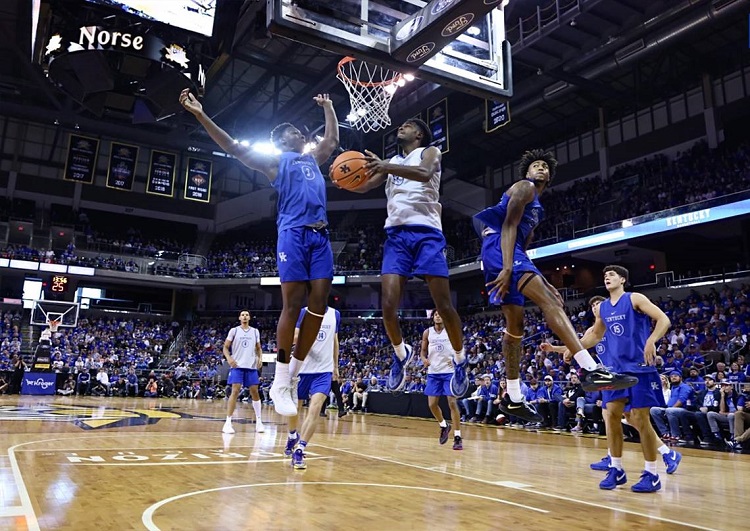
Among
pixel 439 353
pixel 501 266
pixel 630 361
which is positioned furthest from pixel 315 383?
pixel 439 353

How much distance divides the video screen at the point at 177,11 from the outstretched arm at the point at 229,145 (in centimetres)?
796

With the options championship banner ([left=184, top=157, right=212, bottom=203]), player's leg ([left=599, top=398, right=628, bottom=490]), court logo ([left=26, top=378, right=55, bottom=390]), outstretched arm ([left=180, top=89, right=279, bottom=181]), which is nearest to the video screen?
outstretched arm ([left=180, top=89, right=279, bottom=181])

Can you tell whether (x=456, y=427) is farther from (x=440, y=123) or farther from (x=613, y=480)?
(x=440, y=123)

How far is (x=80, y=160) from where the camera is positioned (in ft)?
83.2

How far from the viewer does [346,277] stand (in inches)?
1193

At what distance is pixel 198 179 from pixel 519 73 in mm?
14381

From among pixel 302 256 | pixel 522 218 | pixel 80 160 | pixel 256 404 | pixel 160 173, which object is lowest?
pixel 256 404

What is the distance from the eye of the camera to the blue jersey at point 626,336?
16.7 feet

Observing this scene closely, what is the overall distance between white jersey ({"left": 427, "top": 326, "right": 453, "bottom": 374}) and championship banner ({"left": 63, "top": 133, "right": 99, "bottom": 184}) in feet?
71.6

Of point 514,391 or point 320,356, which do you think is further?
point 320,356

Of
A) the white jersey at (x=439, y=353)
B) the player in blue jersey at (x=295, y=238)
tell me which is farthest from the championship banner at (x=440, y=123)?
the player in blue jersey at (x=295, y=238)

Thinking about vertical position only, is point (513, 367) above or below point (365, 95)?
below

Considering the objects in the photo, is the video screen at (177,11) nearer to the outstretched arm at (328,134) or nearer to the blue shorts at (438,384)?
the outstretched arm at (328,134)

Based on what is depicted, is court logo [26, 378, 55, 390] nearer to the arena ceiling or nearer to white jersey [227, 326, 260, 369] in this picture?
the arena ceiling
